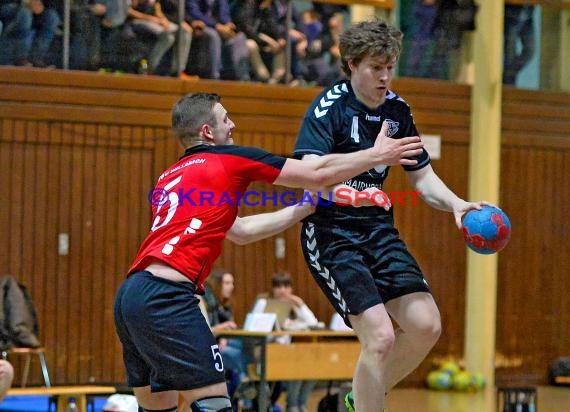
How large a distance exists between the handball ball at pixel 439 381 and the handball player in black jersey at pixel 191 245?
335 inches

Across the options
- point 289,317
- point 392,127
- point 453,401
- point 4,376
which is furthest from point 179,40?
point 4,376

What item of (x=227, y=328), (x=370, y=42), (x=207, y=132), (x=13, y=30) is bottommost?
(x=227, y=328)

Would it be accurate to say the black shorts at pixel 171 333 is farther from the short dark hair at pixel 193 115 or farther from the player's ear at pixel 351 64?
the player's ear at pixel 351 64

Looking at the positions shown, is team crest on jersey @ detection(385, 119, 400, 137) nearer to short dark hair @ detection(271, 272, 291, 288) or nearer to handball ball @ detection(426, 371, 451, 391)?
A: short dark hair @ detection(271, 272, 291, 288)

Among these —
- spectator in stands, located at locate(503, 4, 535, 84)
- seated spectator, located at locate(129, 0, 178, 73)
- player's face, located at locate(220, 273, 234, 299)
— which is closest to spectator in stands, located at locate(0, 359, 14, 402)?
player's face, located at locate(220, 273, 234, 299)

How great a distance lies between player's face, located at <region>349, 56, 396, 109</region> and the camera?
538 cm

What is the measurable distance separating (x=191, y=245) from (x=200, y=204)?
0.19 meters

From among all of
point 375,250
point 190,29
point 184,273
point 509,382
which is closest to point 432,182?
point 375,250

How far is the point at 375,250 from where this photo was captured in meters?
5.42

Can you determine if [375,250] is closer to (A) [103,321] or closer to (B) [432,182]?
(B) [432,182]

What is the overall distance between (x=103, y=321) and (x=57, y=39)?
312 centimetres

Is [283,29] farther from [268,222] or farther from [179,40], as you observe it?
[268,222]

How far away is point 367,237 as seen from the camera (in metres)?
5.42

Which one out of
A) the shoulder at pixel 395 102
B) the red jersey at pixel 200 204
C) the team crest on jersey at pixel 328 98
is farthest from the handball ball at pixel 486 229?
the red jersey at pixel 200 204
